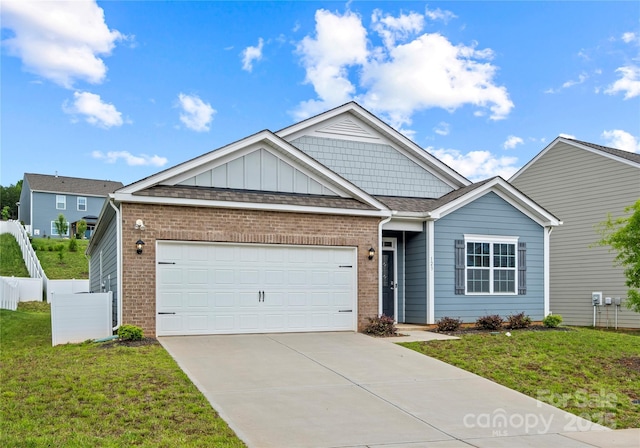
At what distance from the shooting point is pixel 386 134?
17984 millimetres

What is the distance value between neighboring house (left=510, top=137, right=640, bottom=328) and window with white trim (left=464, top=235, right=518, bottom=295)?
6201 mm

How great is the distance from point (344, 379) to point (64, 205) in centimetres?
4869

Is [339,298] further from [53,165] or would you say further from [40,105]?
[53,165]

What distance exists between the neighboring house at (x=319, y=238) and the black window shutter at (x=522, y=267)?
0.04 meters

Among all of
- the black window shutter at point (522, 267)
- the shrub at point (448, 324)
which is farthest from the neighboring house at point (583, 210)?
the shrub at point (448, 324)

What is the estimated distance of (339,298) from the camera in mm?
14180

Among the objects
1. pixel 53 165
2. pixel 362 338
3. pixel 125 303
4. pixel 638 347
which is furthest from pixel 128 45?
pixel 53 165

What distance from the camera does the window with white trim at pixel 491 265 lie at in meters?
16.2

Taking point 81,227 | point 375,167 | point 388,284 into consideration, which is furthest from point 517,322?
point 81,227

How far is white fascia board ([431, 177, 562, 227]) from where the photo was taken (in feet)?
52.3

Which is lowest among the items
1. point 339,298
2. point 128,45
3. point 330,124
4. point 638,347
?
point 638,347

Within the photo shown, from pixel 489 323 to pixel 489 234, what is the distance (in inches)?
108

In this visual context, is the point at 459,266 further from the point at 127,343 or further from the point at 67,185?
the point at 67,185

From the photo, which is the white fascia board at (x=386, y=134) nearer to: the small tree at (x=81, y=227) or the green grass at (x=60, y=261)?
the green grass at (x=60, y=261)
